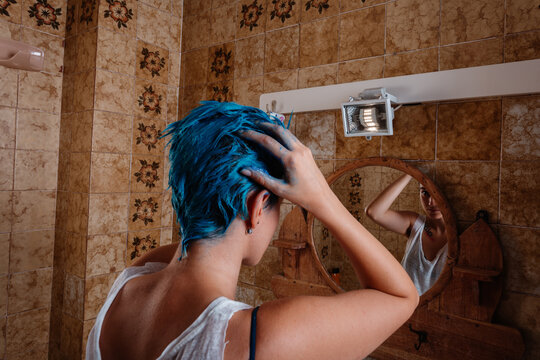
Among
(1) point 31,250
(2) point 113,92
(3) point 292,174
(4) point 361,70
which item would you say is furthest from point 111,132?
(3) point 292,174

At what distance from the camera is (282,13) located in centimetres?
157

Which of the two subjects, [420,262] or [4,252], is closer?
[420,262]

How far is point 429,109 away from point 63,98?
65.2 inches

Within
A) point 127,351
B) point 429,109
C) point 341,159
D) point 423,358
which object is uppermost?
point 429,109

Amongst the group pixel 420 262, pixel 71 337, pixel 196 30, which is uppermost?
pixel 196 30

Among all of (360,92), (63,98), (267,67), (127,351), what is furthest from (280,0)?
(127,351)

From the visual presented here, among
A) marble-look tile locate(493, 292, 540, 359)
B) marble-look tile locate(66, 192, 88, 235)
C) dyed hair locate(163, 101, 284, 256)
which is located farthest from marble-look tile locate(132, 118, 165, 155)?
marble-look tile locate(493, 292, 540, 359)

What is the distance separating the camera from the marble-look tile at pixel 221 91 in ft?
5.75

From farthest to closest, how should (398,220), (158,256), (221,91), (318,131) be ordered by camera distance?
(221,91)
(318,131)
(398,220)
(158,256)

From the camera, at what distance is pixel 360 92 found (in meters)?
1.26

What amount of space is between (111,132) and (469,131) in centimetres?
147

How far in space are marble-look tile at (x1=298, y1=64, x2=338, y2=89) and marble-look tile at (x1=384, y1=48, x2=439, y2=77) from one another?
0.21m

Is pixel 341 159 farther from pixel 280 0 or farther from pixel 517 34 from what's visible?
pixel 280 0

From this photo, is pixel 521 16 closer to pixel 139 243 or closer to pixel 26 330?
pixel 139 243
